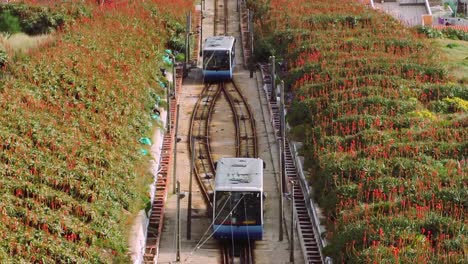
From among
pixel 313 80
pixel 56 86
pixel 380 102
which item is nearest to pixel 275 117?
pixel 313 80

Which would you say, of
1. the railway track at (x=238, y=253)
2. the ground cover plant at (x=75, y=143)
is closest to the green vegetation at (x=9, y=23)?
the ground cover plant at (x=75, y=143)

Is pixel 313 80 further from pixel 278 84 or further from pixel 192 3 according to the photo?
pixel 192 3

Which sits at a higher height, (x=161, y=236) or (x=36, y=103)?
(x=36, y=103)

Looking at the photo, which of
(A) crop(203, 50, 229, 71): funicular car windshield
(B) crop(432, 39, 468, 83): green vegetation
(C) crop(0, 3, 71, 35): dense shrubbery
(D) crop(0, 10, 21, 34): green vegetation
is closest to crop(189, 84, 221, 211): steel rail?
(A) crop(203, 50, 229, 71): funicular car windshield

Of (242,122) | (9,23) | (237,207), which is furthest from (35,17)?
(237,207)

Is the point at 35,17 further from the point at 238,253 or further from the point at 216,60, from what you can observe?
the point at 238,253
